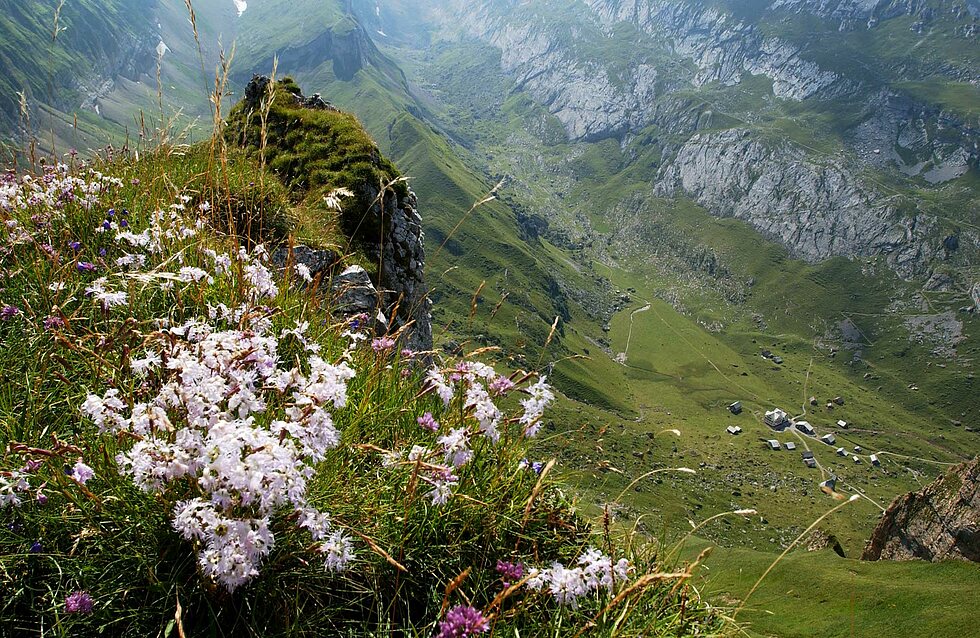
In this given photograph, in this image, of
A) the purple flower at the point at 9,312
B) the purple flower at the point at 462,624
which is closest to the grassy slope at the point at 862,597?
the purple flower at the point at 462,624

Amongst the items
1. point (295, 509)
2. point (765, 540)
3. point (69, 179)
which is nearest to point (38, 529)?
point (295, 509)

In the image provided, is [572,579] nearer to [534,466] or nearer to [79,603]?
[534,466]

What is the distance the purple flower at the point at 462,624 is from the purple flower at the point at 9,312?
4744mm

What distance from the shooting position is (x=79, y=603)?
116 inches

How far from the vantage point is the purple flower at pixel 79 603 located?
2902mm

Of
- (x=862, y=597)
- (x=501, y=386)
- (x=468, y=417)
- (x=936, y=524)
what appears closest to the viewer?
(x=501, y=386)

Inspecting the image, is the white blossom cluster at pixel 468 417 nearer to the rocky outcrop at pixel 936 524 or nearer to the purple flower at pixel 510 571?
the purple flower at pixel 510 571

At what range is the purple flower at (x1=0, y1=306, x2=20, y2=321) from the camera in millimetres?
4629

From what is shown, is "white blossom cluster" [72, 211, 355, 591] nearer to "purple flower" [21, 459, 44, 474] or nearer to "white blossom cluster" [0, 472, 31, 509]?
"purple flower" [21, 459, 44, 474]

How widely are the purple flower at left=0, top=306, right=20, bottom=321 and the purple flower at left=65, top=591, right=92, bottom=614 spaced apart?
2.99 metres

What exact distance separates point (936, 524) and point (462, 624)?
45.0 metres

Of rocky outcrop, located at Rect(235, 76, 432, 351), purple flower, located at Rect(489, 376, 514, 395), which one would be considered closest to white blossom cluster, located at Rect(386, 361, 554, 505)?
purple flower, located at Rect(489, 376, 514, 395)

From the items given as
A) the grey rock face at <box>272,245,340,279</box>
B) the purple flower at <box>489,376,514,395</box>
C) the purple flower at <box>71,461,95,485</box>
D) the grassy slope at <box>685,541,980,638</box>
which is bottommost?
the grassy slope at <box>685,541,980,638</box>

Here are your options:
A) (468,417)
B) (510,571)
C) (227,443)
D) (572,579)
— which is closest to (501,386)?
(468,417)
